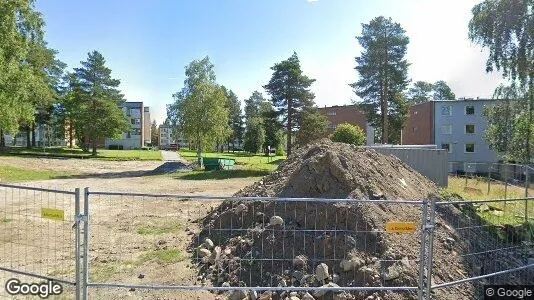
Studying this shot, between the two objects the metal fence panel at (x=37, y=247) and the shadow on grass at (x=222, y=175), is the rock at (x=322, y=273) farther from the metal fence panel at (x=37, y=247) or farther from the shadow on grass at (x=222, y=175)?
the shadow on grass at (x=222, y=175)

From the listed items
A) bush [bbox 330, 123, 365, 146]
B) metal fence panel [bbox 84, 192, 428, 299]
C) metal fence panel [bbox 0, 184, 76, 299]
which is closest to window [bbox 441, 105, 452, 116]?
bush [bbox 330, 123, 365, 146]

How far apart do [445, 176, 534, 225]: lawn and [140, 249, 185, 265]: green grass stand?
9.14 meters

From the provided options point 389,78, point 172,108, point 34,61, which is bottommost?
point 172,108

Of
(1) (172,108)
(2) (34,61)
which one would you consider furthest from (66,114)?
(1) (172,108)

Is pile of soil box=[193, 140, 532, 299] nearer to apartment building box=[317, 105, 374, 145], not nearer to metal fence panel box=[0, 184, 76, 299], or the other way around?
metal fence panel box=[0, 184, 76, 299]

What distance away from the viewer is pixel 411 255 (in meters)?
6.28

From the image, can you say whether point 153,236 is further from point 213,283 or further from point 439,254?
point 439,254

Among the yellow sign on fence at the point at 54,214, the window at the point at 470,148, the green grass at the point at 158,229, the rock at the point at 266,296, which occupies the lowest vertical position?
the green grass at the point at 158,229

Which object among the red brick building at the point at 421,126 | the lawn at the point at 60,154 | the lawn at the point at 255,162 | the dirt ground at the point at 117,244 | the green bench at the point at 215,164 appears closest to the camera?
the dirt ground at the point at 117,244

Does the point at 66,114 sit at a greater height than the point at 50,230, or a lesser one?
greater

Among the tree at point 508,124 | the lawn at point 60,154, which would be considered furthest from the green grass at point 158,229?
the lawn at point 60,154

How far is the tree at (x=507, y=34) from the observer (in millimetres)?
16344

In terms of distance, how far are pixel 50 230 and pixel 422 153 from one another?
1612 centimetres

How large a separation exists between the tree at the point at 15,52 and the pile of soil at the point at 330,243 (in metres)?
20.4
